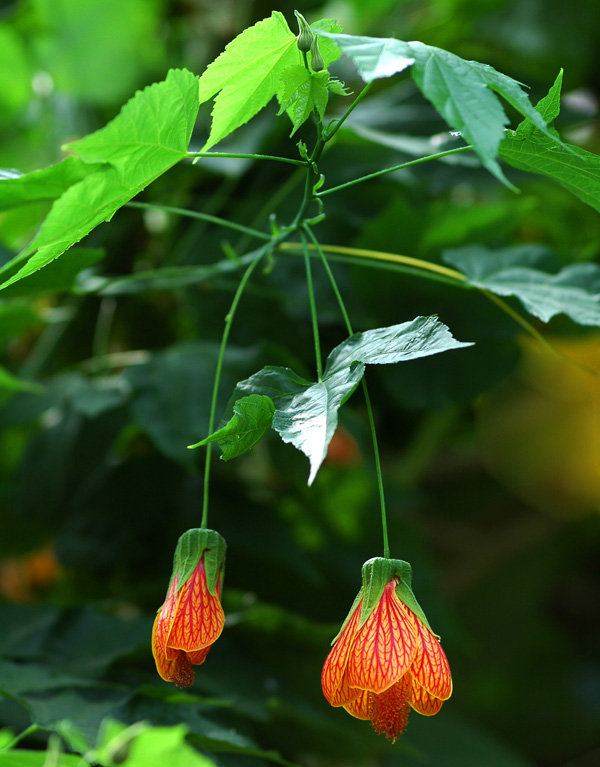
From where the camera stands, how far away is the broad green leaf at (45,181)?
375mm

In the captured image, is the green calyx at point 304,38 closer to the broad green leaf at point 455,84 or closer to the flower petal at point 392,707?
the broad green leaf at point 455,84

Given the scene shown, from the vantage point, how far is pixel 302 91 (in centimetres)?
37

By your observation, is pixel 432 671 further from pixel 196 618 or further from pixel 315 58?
pixel 315 58

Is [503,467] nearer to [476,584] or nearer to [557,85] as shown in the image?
[476,584]

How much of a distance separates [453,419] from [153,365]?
45 cm

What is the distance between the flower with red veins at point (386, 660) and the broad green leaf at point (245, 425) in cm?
10

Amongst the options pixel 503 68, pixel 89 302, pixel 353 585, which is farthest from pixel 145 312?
pixel 503 68

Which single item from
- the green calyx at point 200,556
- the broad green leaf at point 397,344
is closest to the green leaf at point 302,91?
the broad green leaf at point 397,344

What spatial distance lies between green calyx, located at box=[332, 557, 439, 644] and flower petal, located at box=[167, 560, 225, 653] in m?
0.06

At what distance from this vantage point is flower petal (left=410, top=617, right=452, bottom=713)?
0.34 metres

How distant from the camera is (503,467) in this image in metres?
1.27

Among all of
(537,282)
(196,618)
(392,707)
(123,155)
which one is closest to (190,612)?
(196,618)

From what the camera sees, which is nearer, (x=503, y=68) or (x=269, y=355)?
(x=269, y=355)

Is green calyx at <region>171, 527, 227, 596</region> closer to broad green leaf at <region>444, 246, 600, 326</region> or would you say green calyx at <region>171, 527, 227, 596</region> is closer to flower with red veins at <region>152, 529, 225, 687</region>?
flower with red veins at <region>152, 529, 225, 687</region>
